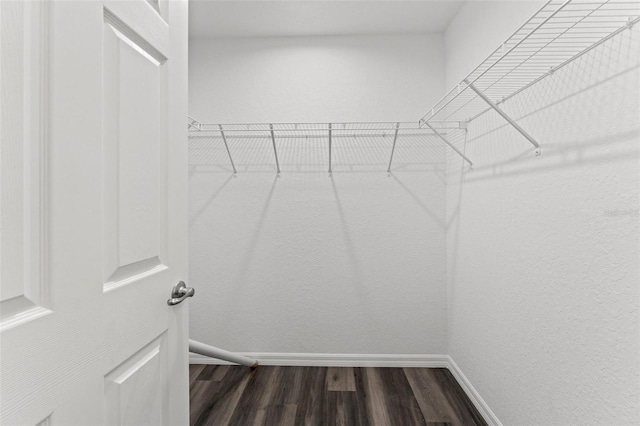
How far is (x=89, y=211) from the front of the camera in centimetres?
63

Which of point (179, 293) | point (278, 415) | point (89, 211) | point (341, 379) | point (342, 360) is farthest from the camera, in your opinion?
point (342, 360)

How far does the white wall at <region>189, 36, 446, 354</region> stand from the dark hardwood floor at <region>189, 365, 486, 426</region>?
199 mm

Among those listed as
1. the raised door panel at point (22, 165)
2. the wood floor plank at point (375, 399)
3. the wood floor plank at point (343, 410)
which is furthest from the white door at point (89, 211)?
the wood floor plank at point (375, 399)

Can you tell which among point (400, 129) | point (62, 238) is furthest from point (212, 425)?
point (400, 129)

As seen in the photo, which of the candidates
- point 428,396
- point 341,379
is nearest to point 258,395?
point 341,379

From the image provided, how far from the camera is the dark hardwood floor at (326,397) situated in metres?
1.83

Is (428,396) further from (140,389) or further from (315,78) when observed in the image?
(315,78)

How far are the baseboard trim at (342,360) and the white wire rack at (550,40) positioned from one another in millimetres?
1690

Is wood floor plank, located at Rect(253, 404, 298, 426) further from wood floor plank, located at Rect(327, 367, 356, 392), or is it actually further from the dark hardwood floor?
wood floor plank, located at Rect(327, 367, 356, 392)

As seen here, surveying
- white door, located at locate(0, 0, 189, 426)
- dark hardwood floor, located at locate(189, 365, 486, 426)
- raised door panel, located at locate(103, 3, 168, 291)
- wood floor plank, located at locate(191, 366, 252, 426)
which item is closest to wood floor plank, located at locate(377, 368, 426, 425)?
dark hardwood floor, located at locate(189, 365, 486, 426)

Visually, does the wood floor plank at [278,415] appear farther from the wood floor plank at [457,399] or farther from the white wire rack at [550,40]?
the white wire rack at [550,40]

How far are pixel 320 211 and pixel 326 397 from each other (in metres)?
1.20

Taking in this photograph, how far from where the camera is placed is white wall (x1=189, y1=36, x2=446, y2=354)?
8.18ft

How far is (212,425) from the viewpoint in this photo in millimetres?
1784
